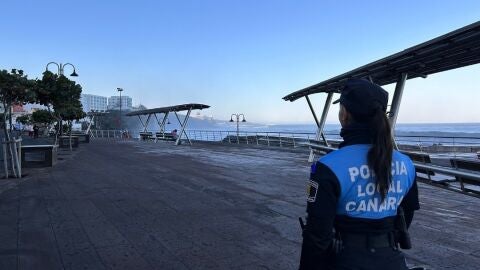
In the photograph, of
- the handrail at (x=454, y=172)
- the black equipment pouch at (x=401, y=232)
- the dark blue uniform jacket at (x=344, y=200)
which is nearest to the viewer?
the dark blue uniform jacket at (x=344, y=200)

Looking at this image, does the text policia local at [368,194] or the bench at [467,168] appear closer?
the text policia local at [368,194]

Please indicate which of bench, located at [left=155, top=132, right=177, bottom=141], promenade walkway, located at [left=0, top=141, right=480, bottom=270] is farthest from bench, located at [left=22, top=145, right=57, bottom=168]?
bench, located at [left=155, top=132, right=177, bottom=141]

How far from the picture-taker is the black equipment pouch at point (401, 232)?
6.86 ft

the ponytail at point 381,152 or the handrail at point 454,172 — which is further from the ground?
the ponytail at point 381,152

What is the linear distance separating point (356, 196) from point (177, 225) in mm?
4412

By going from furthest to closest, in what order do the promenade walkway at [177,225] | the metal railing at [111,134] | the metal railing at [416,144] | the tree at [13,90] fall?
the metal railing at [111,134], the tree at [13,90], the metal railing at [416,144], the promenade walkway at [177,225]

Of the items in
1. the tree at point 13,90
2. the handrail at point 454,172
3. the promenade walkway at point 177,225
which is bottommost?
the promenade walkway at point 177,225

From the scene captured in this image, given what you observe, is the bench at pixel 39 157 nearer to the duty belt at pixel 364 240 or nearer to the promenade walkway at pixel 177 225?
the promenade walkway at pixel 177 225

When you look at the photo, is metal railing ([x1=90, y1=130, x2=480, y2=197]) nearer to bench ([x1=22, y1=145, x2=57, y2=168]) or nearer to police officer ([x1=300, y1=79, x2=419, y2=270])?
police officer ([x1=300, y1=79, x2=419, y2=270])

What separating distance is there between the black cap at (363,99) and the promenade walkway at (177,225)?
2.74m

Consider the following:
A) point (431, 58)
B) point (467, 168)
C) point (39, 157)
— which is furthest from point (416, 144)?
point (39, 157)

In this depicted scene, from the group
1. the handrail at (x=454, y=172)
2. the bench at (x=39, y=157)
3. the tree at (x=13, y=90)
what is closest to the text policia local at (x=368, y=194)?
the handrail at (x=454, y=172)

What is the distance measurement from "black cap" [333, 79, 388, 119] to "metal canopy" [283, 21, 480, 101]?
5241 millimetres

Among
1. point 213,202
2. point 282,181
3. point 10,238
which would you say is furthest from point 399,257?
point 282,181
